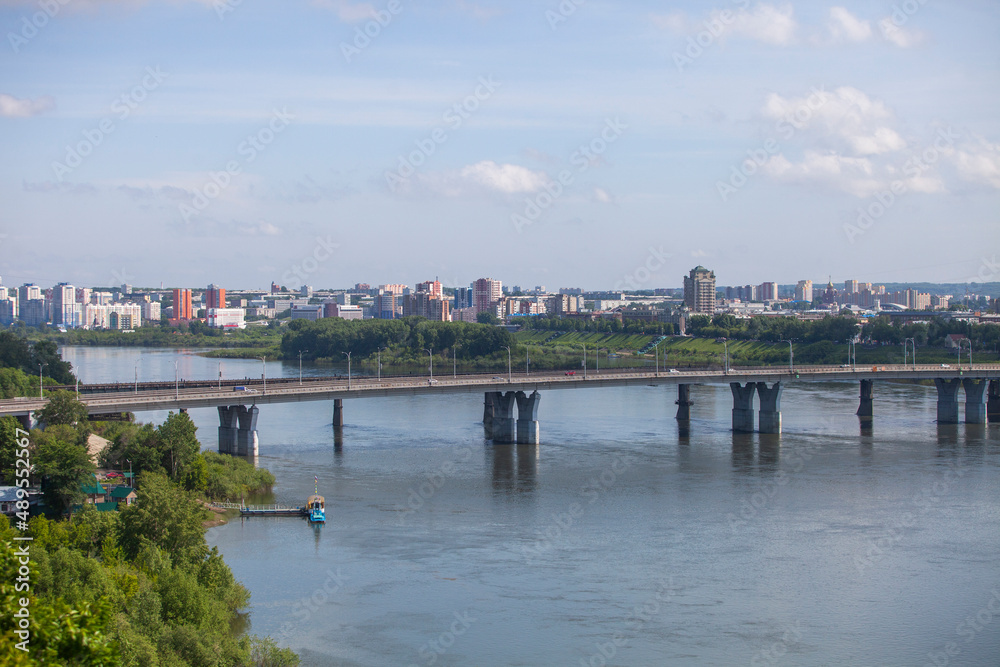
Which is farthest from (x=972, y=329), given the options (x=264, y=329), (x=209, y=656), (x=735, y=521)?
(x=264, y=329)

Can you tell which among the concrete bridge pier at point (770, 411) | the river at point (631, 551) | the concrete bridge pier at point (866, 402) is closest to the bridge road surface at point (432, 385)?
the concrete bridge pier at point (866, 402)

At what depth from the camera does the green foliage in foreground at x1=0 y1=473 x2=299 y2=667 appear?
19.0 m

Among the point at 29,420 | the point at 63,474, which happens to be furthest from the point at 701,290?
the point at 63,474

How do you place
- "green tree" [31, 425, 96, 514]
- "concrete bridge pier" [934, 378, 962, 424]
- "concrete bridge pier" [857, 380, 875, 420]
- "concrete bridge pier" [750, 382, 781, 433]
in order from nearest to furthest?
"green tree" [31, 425, 96, 514] → "concrete bridge pier" [750, 382, 781, 433] → "concrete bridge pier" [857, 380, 875, 420] → "concrete bridge pier" [934, 378, 962, 424]

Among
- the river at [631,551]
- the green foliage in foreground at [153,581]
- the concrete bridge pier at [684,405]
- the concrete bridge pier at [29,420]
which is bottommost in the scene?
the river at [631,551]

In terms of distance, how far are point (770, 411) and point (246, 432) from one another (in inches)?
1087

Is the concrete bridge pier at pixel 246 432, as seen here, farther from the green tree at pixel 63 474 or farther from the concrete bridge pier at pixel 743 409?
the concrete bridge pier at pixel 743 409

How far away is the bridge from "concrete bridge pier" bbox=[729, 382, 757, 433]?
0.06 meters

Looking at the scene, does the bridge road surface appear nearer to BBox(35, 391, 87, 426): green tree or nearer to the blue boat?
BBox(35, 391, 87, 426): green tree

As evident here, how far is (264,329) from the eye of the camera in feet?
636

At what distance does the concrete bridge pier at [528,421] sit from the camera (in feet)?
169

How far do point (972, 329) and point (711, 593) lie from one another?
77700mm

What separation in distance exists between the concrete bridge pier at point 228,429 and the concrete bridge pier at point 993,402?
4451 centimetres

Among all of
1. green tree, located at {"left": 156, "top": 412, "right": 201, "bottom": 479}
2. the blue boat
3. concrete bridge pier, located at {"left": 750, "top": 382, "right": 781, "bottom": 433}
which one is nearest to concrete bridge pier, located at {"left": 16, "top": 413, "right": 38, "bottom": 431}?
green tree, located at {"left": 156, "top": 412, "right": 201, "bottom": 479}
